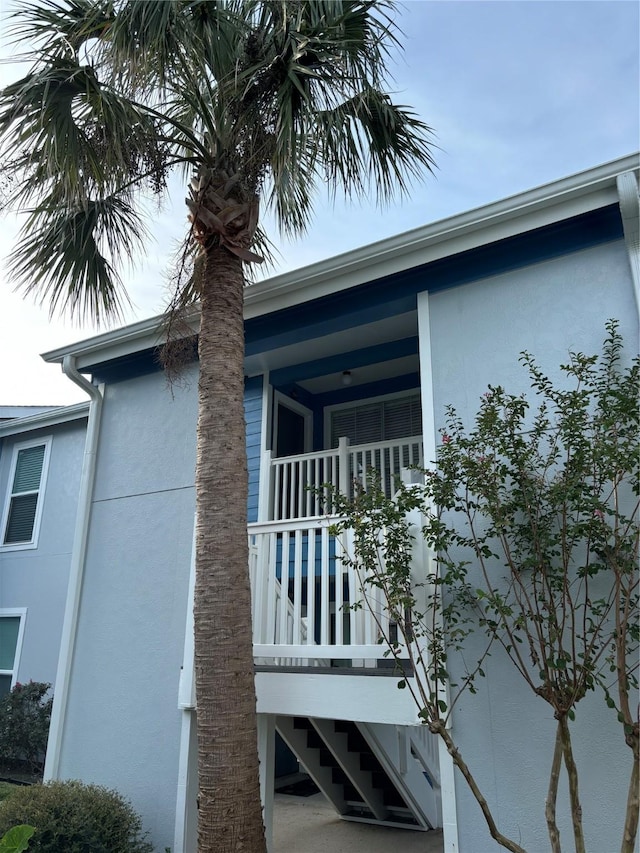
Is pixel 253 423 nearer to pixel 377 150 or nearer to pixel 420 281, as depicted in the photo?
pixel 420 281

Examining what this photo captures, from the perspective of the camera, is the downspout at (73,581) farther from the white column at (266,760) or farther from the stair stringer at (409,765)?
the stair stringer at (409,765)

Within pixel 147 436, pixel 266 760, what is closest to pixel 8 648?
pixel 147 436

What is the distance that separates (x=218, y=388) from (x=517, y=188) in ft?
8.95

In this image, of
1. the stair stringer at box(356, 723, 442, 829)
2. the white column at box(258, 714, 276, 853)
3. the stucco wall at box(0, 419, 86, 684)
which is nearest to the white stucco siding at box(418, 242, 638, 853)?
the white column at box(258, 714, 276, 853)

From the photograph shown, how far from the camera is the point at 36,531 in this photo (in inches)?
500

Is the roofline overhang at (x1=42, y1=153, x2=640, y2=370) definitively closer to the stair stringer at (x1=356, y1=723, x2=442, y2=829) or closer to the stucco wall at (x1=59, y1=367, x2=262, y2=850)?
the stucco wall at (x1=59, y1=367, x2=262, y2=850)

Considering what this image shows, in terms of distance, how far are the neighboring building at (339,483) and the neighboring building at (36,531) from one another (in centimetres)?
515

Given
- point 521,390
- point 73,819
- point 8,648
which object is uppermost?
point 521,390

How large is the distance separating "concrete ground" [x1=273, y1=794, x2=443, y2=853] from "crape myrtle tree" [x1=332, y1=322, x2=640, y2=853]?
372 cm

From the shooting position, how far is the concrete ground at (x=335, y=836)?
7.40 meters

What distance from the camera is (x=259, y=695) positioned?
5.50 metres

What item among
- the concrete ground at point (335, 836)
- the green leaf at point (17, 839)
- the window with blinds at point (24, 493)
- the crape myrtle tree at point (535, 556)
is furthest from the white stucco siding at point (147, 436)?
the window with blinds at point (24, 493)

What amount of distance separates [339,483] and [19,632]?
824 cm

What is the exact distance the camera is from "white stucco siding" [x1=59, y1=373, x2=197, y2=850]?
20.5 feet
